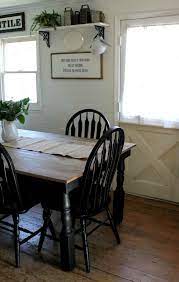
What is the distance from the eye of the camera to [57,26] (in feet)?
12.0

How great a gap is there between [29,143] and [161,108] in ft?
4.59

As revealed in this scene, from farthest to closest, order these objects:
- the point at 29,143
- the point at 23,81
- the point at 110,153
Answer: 1. the point at 23,81
2. the point at 29,143
3. the point at 110,153

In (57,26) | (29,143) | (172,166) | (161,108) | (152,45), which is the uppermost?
(57,26)

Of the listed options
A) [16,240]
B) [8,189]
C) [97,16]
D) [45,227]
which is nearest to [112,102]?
[97,16]

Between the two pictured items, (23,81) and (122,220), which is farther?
(23,81)

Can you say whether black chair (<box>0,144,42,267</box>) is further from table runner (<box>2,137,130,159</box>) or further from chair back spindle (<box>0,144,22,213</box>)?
table runner (<box>2,137,130,159</box>)

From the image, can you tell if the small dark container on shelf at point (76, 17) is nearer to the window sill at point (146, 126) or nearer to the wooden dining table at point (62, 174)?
the window sill at point (146, 126)

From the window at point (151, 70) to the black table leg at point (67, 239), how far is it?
156 cm

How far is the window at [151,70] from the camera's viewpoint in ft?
10.2

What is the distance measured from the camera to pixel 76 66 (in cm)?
375

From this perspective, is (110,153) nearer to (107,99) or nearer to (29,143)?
(29,143)

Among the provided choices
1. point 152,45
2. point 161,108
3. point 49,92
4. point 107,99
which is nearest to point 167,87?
point 161,108

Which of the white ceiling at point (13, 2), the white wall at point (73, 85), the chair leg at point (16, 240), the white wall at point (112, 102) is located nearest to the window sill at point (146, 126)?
the white wall at point (112, 102)

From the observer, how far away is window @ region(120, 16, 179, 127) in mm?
3094
